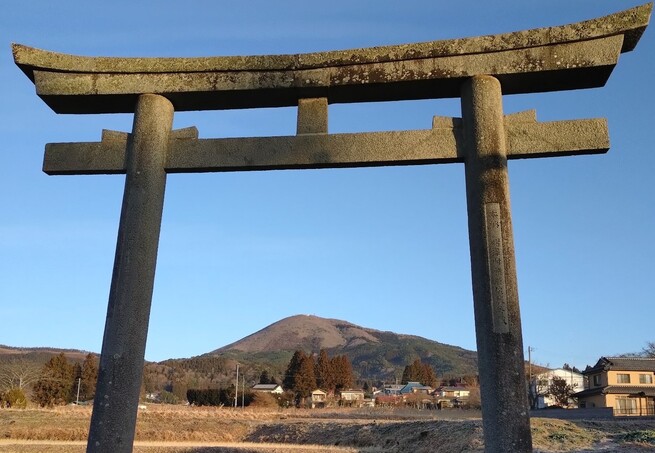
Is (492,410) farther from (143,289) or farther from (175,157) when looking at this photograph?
(175,157)

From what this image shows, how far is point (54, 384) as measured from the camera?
62656 mm

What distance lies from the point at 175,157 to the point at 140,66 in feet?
3.70

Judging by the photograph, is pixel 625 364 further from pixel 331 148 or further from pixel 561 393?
pixel 331 148

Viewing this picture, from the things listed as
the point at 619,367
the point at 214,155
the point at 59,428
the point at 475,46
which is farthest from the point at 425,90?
the point at 619,367

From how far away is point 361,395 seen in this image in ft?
296

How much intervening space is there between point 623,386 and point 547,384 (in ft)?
60.9

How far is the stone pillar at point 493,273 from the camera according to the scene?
554 cm

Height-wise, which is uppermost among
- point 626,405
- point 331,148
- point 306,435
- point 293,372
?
point 293,372

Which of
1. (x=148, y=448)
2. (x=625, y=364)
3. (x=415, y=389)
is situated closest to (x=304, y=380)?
(x=415, y=389)

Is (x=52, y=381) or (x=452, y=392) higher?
(x=452, y=392)

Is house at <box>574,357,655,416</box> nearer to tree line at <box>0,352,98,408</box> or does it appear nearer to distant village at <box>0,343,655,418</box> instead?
distant village at <box>0,343,655,418</box>

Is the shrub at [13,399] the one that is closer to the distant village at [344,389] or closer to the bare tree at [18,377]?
the distant village at [344,389]

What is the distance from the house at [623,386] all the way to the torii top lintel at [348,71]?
43.4 metres

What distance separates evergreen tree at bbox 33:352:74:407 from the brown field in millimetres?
23977
